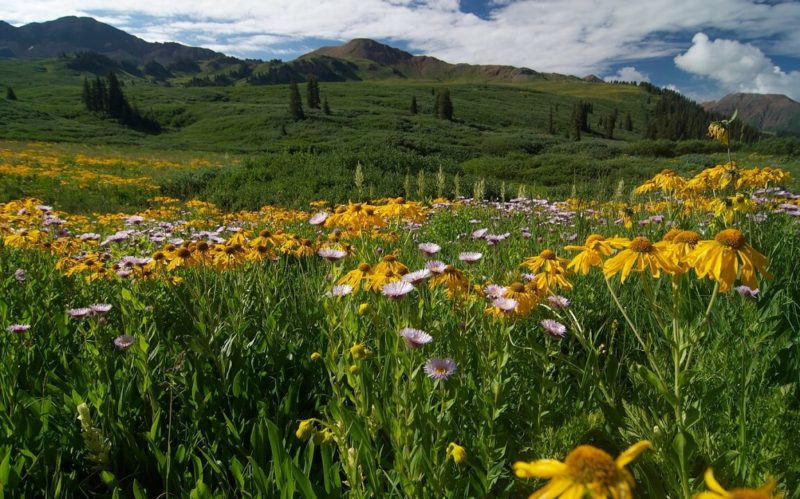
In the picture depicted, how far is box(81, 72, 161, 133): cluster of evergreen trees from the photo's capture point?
84.9m

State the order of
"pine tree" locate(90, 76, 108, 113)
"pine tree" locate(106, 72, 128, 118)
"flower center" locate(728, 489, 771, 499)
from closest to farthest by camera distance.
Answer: "flower center" locate(728, 489, 771, 499), "pine tree" locate(106, 72, 128, 118), "pine tree" locate(90, 76, 108, 113)

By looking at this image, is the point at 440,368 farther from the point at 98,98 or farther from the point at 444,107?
the point at 98,98

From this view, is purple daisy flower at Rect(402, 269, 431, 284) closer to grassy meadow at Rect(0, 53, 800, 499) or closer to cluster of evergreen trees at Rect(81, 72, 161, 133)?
grassy meadow at Rect(0, 53, 800, 499)

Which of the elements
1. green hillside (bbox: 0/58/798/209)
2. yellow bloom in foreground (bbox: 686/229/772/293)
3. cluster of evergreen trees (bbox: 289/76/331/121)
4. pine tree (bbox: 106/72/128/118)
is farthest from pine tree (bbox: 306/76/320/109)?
yellow bloom in foreground (bbox: 686/229/772/293)

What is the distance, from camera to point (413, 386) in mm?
1629

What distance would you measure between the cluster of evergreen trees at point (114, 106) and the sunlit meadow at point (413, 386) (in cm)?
9362

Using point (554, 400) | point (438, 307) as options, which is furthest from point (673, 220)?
point (554, 400)

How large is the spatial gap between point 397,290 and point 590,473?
52.4 inches

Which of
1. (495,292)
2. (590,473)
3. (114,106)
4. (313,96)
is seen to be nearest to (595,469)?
(590,473)

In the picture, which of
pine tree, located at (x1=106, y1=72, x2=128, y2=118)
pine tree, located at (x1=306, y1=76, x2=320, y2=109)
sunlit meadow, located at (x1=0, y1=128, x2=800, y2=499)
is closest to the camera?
sunlit meadow, located at (x1=0, y1=128, x2=800, y2=499)

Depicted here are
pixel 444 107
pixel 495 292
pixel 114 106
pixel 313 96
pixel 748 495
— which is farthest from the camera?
pixel 313 96

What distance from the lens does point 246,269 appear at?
4.41m

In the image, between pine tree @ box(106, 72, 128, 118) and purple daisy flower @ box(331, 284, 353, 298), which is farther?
pine tree @ box(106, 72, 128, 118)

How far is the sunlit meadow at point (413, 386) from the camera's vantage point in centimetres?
154
